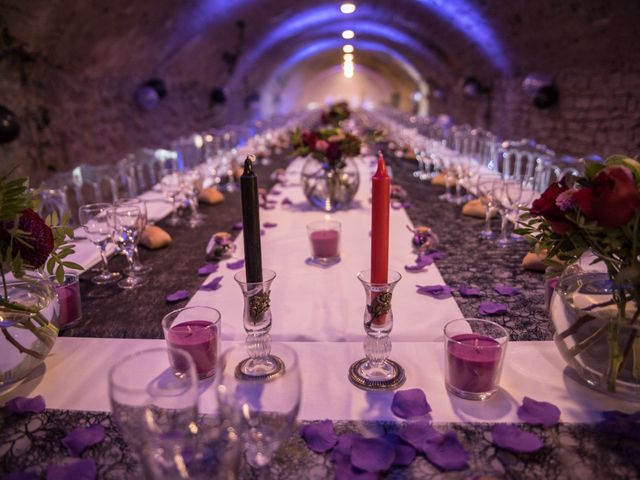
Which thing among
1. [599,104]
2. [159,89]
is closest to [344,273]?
[599,104]

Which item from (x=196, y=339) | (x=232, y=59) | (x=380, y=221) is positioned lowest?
(x=196, y=339)

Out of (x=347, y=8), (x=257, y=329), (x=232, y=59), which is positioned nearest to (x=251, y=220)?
(x=257, y=329)

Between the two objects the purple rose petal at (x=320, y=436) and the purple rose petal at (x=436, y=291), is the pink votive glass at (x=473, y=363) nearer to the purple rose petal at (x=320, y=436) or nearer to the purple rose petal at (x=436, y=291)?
the purple rose petal at (x=320, y=436)

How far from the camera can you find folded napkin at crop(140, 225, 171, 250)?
2053mm

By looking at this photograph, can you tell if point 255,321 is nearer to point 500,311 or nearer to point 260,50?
point 500,311

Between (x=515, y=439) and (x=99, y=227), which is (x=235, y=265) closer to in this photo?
(x=99, y=227)

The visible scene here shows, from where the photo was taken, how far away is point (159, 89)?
8.03 m

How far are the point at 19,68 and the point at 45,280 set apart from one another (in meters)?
4.72

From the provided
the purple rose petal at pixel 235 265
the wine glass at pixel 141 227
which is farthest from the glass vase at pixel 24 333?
the purple rose petal at pixel 235 265

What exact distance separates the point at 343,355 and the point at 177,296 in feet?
2.05

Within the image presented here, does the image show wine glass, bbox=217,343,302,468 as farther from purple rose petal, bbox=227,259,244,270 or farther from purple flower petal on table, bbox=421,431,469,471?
purple rose petal, bbox=227,259,244,270

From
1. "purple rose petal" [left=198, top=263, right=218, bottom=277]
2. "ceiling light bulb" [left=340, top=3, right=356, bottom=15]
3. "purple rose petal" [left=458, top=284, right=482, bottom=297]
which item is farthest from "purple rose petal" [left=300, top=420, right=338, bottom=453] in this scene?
"ceiling light bulb" [left=340, top=3, right=356, bottom=15]

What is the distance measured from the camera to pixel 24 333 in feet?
3.53

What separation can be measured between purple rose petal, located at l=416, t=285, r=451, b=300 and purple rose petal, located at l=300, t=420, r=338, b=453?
71 centimetres
